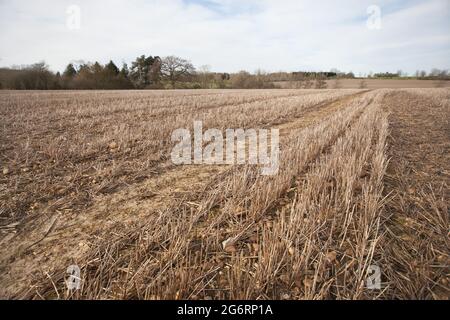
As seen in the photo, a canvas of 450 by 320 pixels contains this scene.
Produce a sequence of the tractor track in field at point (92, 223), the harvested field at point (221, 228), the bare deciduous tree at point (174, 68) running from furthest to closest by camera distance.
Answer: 1. the bare deciduous tree at point (174, 68)
2. the tractor track in field at point (92, 223)
3. the harvested field at point (221, 228)

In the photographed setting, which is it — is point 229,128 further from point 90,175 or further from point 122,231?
point 122,231

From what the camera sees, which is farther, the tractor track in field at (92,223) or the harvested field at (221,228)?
the tractor track in field at (92,223)

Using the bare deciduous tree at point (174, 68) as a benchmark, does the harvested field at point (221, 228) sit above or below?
below

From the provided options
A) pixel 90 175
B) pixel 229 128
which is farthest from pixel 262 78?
pixel 90 175

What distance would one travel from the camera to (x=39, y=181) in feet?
12.5

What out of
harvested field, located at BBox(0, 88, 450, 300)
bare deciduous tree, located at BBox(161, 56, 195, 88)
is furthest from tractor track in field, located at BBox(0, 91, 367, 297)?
bare deciduous tree, located at BBox(161, 56, 195, 88)

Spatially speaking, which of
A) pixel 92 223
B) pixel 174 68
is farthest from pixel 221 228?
pixel 174 68

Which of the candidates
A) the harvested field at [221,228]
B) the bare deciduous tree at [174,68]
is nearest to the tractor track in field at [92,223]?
the harvested field at [221,228]

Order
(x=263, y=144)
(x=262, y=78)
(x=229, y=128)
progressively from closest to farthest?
(x=263, y=144) → (x=229, y=128) → (x=262, y=78)

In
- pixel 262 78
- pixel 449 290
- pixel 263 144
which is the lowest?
pixel 449 290

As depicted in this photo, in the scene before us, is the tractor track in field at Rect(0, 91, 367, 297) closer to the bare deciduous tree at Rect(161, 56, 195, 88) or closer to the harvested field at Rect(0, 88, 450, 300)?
the harvested field at Rect(0, 88, 450, 300)

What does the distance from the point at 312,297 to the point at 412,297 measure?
721mm

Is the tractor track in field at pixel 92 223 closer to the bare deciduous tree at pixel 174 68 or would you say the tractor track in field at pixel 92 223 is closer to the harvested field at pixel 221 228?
the harvested field at pixel 221 228

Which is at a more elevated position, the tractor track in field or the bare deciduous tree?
the bare deciduous tree
